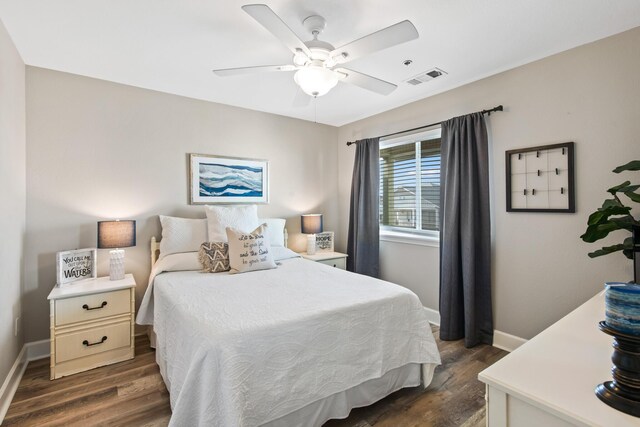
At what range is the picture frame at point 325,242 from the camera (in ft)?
13.4

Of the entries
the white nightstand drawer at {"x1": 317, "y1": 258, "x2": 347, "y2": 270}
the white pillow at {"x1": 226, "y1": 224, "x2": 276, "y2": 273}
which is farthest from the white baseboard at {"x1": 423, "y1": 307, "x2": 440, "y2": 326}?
the white pillow at {"x1": 226, "y1": 224, "x2": 276, "y2": 273}

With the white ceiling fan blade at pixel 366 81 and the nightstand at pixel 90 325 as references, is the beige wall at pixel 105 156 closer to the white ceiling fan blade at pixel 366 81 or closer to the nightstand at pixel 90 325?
the nightstand at pixel 90 325

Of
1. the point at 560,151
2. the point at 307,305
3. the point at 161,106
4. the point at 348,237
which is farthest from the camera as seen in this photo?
the point at 348,237

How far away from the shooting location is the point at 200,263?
2779 millimetres

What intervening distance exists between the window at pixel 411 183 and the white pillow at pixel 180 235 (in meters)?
2.26

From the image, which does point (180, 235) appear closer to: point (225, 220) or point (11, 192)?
point (225, 220)

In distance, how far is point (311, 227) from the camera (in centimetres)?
387

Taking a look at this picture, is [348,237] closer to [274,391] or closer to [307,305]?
[307,305]

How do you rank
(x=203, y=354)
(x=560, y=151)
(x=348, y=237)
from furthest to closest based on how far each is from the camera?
(x=348, y=237), (x=560, y=151), (x=203, y=354)

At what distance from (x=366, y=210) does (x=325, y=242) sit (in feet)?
2.36

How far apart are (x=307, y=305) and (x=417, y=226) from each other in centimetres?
219

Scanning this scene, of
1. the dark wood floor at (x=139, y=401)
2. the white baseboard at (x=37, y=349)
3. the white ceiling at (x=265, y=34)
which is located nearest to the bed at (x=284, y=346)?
the dark wood floor at (x=139, y=401)

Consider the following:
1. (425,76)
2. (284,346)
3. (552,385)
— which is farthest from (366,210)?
(552,385)

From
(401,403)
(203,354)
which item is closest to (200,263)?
(203,354)
